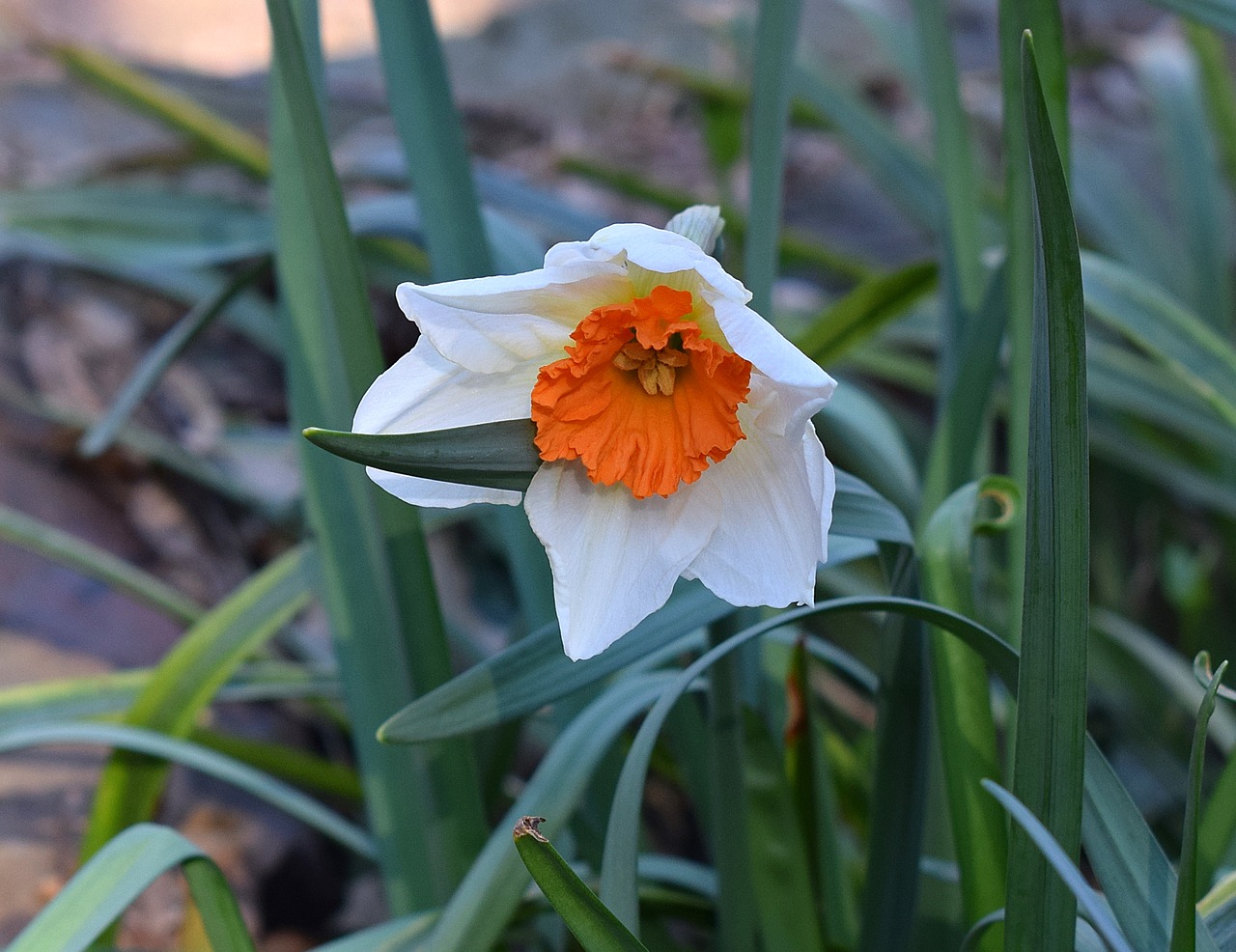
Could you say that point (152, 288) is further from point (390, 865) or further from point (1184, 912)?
point (1184, 912)

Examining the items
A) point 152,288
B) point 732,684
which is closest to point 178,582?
point 152,288

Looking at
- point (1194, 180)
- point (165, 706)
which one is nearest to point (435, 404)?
point (165, 706)

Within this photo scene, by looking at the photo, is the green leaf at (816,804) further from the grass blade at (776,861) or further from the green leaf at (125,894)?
the green leaf at (125,894)

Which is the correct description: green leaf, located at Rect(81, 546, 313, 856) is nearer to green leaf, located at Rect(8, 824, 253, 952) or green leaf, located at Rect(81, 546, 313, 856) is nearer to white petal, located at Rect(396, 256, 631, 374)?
green leaf, located at Rect(8, 824, 253, 952)

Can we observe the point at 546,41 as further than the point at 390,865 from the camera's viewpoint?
Yes

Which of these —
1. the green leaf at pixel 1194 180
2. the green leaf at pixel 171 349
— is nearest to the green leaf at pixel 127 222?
the green leaf at pixel 171 349

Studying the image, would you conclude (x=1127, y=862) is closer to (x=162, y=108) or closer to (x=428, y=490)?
(x=428, y=490)
